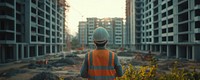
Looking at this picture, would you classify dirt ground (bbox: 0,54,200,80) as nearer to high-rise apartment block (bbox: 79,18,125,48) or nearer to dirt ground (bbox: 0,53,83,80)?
dirt ground (bbox: 0,53,83,80)

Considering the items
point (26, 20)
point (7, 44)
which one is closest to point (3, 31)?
point (7, 44)

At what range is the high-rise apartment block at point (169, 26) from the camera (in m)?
30.2

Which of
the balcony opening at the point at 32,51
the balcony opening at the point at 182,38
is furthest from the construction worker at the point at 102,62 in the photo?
the balcony opening at the point at 32,51

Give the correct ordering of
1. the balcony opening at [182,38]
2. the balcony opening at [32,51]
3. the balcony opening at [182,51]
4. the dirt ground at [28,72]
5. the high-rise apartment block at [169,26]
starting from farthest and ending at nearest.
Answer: the balcony opening at [32,51], the balcony opening at [182,51], the balcony opening at [182,38], the high-rise apartment block at [169,26], the dirt ground at [28,72]

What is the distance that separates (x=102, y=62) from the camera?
266cm

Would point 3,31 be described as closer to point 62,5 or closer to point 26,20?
point 26,20

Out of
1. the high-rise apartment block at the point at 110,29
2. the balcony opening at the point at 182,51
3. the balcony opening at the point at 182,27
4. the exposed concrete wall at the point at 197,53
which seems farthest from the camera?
the high-rise apartment block at the point at 110,29

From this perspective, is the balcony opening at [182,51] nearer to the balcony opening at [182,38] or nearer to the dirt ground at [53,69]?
the balcony opening at [182,38]

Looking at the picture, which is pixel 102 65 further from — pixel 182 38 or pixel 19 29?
pixel 182 38

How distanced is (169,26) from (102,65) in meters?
40.1

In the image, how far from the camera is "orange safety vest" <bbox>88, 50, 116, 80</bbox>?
2.64m

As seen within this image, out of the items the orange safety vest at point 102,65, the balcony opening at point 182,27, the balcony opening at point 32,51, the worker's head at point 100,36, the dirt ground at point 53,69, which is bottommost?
the dirt ground at point 53,69

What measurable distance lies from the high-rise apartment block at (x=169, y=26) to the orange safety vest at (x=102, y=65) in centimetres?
3022

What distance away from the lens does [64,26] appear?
71.4m
